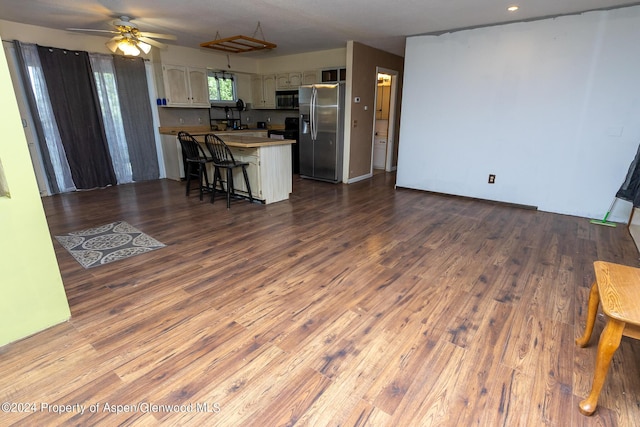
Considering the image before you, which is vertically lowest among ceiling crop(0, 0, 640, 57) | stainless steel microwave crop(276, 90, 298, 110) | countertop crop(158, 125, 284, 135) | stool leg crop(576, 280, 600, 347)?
stool leg crop(576, 280, 600, 347)

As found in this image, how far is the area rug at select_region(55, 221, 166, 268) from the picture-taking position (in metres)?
2.88

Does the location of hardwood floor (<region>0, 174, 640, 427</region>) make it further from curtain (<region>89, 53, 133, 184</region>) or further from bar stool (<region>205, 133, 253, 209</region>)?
curtain (<region>89, 53, 133, 184</region>)

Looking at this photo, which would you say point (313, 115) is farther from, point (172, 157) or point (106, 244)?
point (106, 244)

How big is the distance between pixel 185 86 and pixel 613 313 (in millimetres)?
6781

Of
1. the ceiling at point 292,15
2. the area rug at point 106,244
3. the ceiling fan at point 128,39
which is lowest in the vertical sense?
the area rug at point 106,244

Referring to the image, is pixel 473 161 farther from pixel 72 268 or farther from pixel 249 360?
pixel 72 268

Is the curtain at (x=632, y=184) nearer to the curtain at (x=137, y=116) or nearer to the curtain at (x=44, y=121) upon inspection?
the curtain at (x=137, y=116)

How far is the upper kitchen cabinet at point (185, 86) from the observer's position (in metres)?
5.89

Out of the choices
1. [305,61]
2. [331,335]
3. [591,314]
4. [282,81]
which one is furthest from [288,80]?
[591,314]

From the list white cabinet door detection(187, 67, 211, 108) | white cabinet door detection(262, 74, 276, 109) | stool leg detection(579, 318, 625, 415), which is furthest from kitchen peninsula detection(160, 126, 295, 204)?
stool leg detection(579, 318, 625, 415)

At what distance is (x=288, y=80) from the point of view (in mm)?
Result: 6895

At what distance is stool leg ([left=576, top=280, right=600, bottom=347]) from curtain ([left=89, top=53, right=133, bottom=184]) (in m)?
6.59

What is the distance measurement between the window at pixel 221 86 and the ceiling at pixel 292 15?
1678 millimetres

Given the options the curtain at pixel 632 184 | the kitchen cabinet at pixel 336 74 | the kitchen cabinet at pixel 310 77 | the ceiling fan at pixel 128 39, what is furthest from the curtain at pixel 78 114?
the curtain at pixel 632 184
